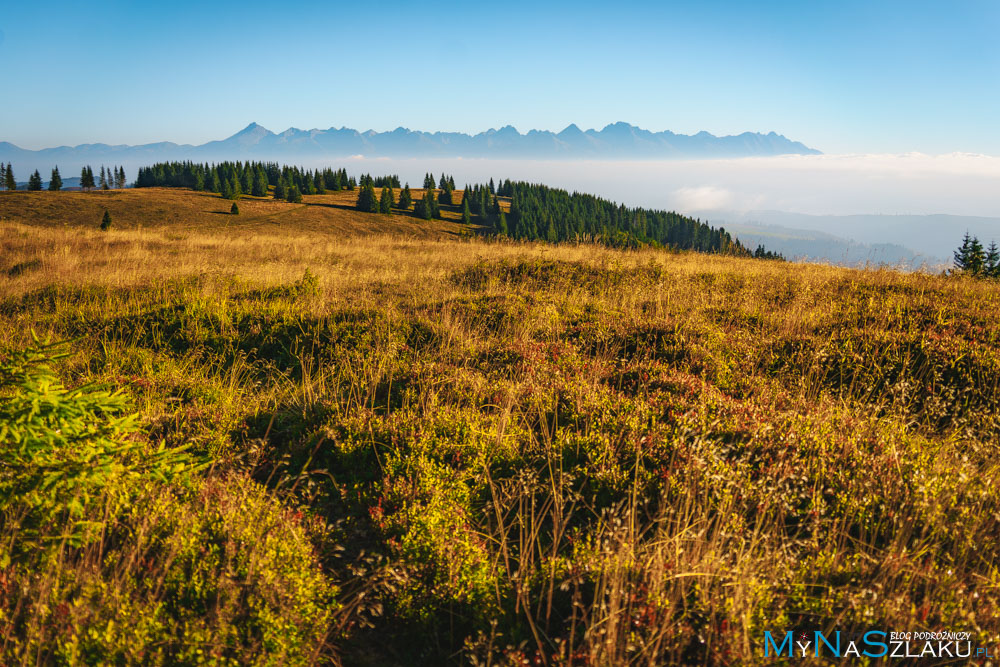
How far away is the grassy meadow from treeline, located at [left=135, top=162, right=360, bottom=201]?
83.7 meters

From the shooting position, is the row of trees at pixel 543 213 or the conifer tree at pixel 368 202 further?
the row of trees at pixel 543 213

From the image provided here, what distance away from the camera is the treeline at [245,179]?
290ft

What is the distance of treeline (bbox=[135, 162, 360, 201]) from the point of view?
88500mm

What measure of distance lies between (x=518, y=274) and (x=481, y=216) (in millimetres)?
87275

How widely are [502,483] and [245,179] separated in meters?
108

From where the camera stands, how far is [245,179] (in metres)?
93.1

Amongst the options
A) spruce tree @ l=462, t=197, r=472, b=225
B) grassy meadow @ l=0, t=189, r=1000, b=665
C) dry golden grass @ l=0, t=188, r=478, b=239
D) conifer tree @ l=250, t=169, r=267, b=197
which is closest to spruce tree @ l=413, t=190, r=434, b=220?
spruce tree @ l=462, t=197, r=472, b=225

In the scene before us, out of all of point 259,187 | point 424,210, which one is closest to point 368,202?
point 424,210

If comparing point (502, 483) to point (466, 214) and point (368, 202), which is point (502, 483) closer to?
point (368, 202)

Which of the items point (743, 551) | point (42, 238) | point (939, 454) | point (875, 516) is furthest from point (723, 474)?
point (42, 238)

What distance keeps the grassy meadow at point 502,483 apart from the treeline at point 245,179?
83.7 m

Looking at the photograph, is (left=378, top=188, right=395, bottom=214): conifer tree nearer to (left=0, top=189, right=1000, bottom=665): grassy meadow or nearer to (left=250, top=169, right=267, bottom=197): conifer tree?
(left=250, top=169, right=267, bottom=197): conifer tree

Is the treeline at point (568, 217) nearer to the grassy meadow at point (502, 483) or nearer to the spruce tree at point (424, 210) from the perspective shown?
the spruce tree at point (424, 210)

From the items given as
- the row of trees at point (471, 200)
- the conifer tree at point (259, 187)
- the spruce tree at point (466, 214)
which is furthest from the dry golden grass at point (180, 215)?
the conifer tree at point (259, 187)
